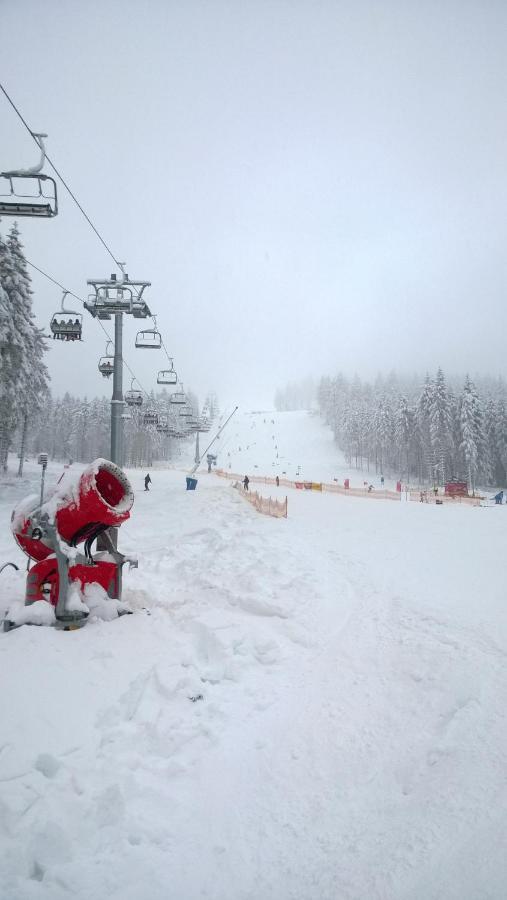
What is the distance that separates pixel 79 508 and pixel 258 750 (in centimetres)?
341

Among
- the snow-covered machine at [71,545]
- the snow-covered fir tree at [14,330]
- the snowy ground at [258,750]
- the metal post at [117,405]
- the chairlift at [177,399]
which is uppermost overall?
the snow-covered fir tree at [14,330]

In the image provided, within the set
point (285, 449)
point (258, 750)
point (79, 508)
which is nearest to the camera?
point (258, 750)

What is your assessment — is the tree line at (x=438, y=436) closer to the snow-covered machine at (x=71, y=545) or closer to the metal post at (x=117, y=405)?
the metal post at (x=117, y=405)

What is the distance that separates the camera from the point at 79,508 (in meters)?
5.11

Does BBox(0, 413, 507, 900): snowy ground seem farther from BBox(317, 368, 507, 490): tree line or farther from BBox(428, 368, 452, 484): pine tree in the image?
BBox(428, 368, 452, 484): pine tree

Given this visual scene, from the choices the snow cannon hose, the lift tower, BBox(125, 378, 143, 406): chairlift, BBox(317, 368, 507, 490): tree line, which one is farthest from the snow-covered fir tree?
BBox(317, 368, 507, 490): tree line

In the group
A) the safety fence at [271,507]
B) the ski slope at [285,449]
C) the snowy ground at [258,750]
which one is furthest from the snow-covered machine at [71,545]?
the ski slope at [285,449]

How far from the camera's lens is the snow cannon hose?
16.6 feet

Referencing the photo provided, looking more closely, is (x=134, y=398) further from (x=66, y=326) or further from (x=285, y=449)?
(x=285, y=449)

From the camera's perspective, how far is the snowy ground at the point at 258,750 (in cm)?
245

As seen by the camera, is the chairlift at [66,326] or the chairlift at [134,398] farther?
the chairlift at [134,398]

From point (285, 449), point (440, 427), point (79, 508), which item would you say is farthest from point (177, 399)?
point (285, 449)

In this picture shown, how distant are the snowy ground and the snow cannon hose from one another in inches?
48.9

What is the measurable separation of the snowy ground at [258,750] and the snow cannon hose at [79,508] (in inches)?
48.9
